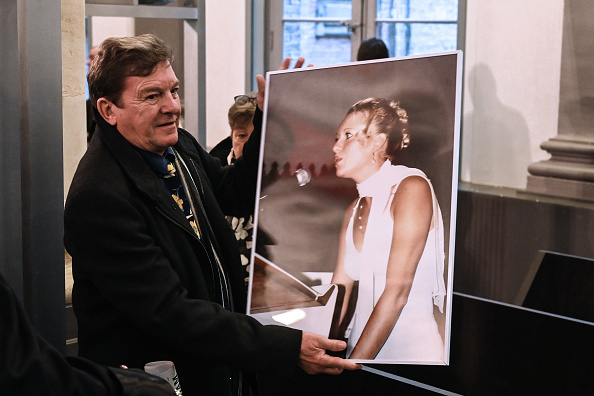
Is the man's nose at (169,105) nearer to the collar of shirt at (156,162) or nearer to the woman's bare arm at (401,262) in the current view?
the collar of shirt at (156,162)

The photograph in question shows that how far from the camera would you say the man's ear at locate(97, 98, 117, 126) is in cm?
161

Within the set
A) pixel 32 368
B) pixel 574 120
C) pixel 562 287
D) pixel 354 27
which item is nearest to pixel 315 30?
pixel 354 27

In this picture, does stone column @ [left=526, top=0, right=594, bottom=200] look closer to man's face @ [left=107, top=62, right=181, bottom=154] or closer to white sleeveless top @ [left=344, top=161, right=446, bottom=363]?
white sleeveless top @ [left=344, top=161, right=446, bottom=363]

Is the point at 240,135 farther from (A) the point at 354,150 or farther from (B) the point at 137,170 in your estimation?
(B) the point at 137,170

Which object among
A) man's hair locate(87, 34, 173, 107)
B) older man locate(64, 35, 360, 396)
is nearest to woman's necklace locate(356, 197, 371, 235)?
older man locate(64, 35, 360, 396)

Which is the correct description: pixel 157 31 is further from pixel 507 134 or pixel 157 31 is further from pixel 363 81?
pixel 363 81

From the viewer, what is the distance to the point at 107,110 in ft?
5.30

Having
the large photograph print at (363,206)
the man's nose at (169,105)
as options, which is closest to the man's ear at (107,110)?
the man's nose at (169,105)

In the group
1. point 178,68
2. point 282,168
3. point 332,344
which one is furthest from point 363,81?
point 178,68

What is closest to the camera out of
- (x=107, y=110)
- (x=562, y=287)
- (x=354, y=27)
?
(x=107, y=110)

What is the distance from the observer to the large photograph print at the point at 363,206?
1.69 metres

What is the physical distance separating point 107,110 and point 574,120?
344 centimetres

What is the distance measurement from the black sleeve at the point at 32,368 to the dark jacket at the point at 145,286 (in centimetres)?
47

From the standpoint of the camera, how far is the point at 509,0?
4.77 m
